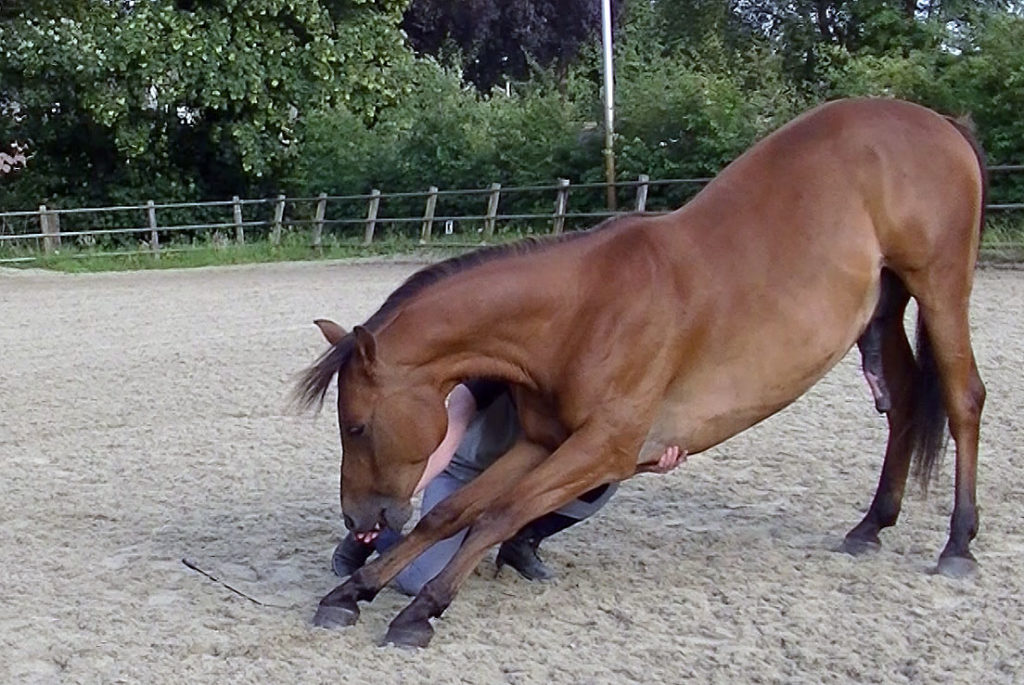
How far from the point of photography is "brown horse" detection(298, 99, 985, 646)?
404 cm

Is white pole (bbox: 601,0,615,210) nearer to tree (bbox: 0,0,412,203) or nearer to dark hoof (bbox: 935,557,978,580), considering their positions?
tree (bbox: 0,0,412,203)

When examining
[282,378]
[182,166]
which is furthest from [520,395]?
[182,166]

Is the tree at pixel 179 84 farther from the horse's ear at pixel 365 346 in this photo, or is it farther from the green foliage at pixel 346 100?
the horse's ear at pixel 365 346

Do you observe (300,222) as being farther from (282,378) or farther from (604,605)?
(604,605)

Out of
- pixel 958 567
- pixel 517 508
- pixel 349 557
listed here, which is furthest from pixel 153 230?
pixel 958 567

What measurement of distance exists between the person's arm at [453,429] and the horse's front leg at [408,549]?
13 centimetres

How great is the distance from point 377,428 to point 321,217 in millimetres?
20559

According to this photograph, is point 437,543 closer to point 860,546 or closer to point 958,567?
point 860,546

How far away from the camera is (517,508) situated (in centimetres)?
403

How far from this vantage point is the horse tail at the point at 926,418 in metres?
4.88

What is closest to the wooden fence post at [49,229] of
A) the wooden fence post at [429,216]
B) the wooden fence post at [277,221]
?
the wooden fence post at [277,221]

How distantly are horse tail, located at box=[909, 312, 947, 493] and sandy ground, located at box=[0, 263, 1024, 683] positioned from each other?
0.97 ft

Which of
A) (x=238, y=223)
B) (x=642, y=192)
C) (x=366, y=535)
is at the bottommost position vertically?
(x=238, y=223)

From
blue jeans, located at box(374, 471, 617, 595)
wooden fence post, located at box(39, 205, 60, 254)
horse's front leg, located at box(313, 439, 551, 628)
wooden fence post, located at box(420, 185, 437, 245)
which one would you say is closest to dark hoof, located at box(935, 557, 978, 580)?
blue jeans, located at box(374, 471, 617, 595)
